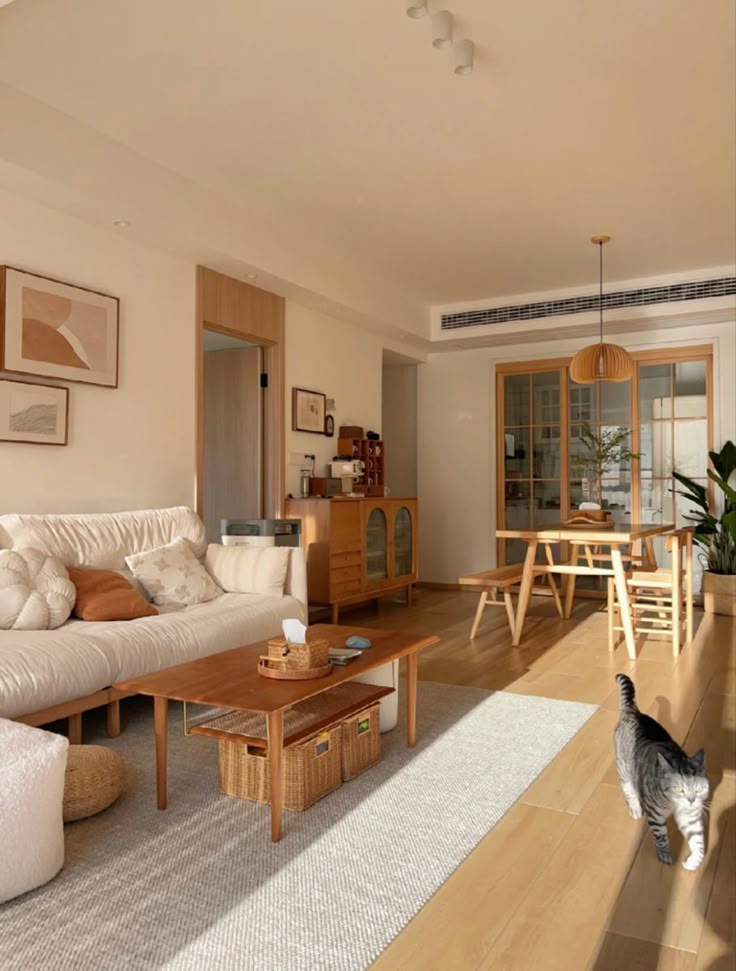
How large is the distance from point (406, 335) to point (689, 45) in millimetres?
3974

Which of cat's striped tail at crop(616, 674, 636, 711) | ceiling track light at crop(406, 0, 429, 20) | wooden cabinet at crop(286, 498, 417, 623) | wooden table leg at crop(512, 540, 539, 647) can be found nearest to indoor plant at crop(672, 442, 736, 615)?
wooden table leg at crop(512, 540, 539, 647)

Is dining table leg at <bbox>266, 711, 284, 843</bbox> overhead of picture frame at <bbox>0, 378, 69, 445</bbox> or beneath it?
beneath

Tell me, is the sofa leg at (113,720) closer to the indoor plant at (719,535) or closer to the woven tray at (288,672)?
the woven tray at (288,672)

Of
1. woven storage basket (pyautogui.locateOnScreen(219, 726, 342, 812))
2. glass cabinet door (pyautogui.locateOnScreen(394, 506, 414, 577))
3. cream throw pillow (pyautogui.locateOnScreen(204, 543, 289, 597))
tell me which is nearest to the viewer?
woven storage basket (pyautogui.locateOnScreen(219, 726, 342, 812))

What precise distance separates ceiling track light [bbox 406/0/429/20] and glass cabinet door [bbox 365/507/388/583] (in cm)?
362

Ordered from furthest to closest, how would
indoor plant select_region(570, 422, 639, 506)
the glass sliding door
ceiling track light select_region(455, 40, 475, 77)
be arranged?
the glass sliding door, indoor plant select_region(570, 422, 639, 506), ceiling track light select_region(455, 40, 475, 77)

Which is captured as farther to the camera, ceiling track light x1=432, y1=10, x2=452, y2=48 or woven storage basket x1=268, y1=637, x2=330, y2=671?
ceiling track light x1=432, y1=10, x2=452, y2=48

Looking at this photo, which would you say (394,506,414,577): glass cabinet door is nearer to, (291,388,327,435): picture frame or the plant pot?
(291,388,327,435): picture frame

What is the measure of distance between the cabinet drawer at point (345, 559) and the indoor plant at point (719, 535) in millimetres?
2685

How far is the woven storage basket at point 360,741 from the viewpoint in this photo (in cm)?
252

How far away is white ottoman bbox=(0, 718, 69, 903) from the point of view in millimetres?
1774

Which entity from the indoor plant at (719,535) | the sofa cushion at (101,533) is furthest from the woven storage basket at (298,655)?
the indoor plant at (719,535)

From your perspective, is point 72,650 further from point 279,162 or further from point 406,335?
point 406,335

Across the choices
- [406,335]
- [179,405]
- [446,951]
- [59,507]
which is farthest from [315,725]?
[406,335]
